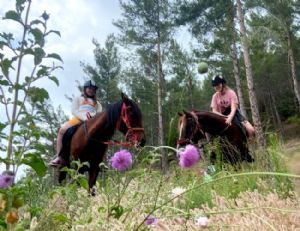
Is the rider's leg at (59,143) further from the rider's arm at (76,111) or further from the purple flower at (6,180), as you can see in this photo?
A: the purple flower at (6,180)

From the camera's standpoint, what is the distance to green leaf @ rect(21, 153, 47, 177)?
5.42 ft

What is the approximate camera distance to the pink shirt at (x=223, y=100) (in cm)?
770

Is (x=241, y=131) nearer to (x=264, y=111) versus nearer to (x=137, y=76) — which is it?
(x=137, y=76)

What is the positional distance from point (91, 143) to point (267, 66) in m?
35.9

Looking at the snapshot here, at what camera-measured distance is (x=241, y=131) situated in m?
7.36

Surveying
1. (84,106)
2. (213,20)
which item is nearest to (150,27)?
(213,20)

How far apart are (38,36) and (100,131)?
504 cm

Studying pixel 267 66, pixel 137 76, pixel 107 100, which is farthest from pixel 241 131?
pixel 267 66

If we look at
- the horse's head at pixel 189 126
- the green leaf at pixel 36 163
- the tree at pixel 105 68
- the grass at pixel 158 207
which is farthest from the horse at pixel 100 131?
the tree at pixel 105 68

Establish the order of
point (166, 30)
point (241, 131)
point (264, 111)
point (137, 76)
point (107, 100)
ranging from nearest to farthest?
point (241, 131)
point (166, 30)
point (137, 76)
point (107, 100)
point (264, 111)

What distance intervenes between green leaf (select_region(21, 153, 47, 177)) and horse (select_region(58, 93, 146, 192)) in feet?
15.1

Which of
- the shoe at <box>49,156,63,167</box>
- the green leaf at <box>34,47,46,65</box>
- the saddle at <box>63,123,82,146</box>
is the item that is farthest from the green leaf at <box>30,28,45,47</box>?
the saddle at <box>63,123,82,146</box>

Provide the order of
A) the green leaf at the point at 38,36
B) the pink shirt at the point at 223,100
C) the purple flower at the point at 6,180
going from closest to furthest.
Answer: the purple flower at the point at 6,180 < the green leaf at the point at 38,36 < the pink shirt at the point at 223,100

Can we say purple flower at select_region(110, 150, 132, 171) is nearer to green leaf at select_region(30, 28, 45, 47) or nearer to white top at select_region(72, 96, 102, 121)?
green leaf at select_region(30, 28, 45, 47)
